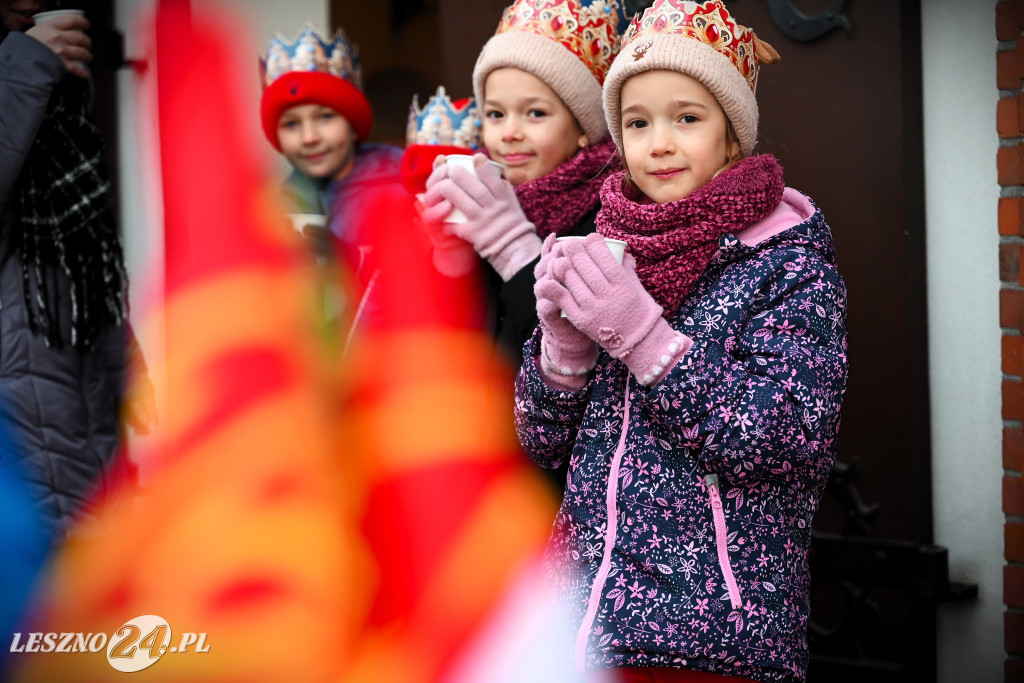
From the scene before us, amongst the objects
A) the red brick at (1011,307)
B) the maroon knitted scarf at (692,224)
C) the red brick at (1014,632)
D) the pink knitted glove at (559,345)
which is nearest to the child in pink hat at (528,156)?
the pink knitted glove at (559,345)

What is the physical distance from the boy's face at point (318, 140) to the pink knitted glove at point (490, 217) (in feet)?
3.34

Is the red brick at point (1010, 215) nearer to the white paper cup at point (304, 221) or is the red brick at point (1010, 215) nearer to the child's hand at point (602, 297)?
the child's hand at point (602, 297)

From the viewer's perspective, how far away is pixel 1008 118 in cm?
259

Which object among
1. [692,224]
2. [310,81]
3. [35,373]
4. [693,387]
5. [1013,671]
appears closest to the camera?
[693,387]

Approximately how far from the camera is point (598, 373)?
189cm

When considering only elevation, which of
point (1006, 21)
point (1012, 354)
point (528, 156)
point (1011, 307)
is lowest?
point (1012, 354)

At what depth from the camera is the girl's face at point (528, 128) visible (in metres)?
2.37

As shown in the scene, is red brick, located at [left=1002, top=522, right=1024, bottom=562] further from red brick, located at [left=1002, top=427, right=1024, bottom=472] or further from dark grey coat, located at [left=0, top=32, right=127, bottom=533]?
dark grey coat, located at [left=0, top=32, right=127, bottom=533]

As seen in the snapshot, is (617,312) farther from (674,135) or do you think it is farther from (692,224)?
(674,135)

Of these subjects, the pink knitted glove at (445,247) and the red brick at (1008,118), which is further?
the red brick at (1008,118)

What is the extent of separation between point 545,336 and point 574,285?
0.19m

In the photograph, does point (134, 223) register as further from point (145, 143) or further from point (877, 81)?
point (877, 81)

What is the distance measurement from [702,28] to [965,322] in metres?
1.36

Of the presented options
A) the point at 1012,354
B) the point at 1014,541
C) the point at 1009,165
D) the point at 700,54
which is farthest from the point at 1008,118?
the point at 700,54
